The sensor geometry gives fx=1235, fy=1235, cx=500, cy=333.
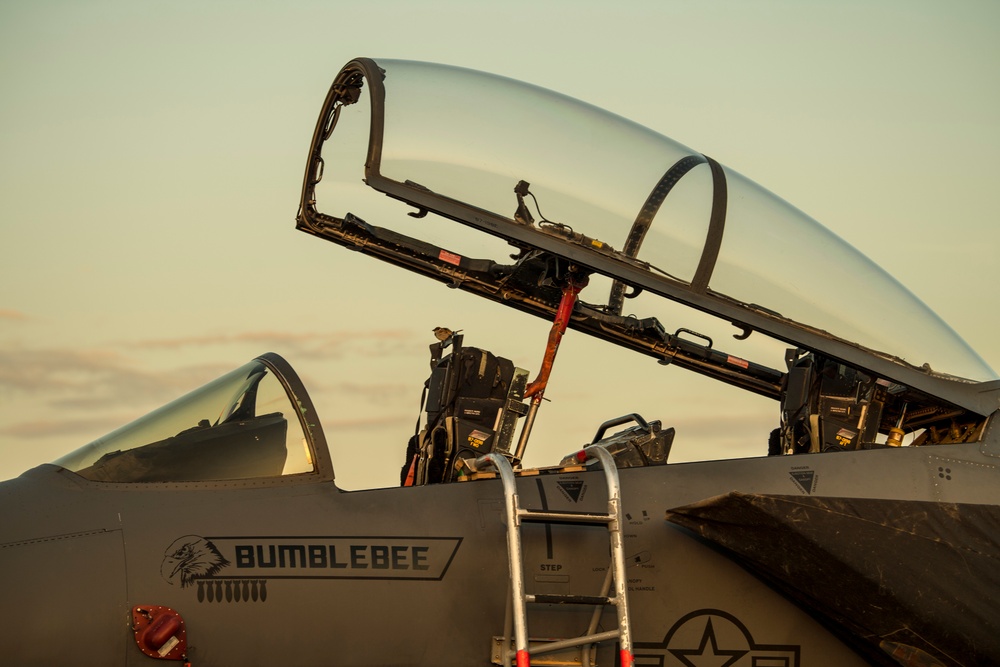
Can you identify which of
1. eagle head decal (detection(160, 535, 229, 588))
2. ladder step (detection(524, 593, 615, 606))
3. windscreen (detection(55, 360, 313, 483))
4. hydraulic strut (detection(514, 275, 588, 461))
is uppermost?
hydraulic strut (detection(514, 275, 588, 461))

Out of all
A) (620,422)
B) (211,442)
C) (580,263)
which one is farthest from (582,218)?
(211,442)

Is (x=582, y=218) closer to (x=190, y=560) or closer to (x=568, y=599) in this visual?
(x=568, y=599)

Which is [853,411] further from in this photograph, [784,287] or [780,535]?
[780,535]

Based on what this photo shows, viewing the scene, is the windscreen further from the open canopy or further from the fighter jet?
the open canopy

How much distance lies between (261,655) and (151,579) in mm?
605

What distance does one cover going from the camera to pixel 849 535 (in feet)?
19.7

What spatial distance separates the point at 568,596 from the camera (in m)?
5.76

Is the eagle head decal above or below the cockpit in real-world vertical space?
below

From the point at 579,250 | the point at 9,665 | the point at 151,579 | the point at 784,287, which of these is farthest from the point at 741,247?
the point at 9,665

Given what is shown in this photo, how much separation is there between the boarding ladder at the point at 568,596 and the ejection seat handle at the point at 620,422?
Result: 4.05ft

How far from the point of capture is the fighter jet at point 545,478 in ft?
18.6

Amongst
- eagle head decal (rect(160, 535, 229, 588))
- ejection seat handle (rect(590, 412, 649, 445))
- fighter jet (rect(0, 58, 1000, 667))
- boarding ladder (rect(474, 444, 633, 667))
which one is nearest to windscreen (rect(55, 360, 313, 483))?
fighter jet (rect(0, 58, 1000, 667))

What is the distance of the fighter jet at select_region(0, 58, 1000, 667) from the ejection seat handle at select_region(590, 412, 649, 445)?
3cm

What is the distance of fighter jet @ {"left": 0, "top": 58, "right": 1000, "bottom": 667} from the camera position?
5684mm
